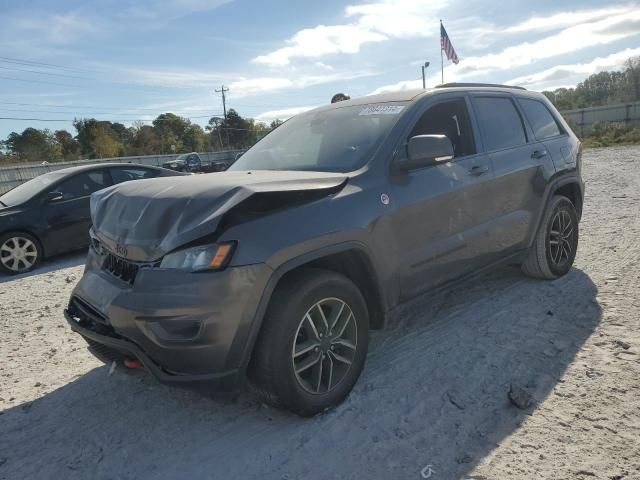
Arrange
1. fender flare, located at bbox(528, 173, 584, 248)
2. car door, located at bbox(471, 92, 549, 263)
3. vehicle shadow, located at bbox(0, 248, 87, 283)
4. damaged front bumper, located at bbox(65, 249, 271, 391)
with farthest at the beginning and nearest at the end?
vehicle shadow, located at bbox(0, 248, 87, 283), fender flare, located at bbox(528, 173, 584, 248), car door, located at bbox(471, 92, 549, 263), damaged front bumper, located at bbox(65, 249, 271, 391)

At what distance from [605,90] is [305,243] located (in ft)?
300

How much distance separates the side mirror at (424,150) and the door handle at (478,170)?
1.85 ft

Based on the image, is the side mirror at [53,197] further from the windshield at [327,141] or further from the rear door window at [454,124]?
the rear door window at [454,124]

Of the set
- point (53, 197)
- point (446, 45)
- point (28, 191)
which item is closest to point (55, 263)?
point (53, 197)

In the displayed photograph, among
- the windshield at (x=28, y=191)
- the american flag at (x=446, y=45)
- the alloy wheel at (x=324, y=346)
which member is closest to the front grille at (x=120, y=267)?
the alloy wheel at (x=324, y=346)

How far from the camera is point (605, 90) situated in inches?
3044

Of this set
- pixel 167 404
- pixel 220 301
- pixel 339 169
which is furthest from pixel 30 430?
pixel 339 169

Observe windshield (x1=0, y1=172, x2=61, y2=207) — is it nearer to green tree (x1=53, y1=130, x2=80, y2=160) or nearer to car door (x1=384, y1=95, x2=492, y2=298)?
car door (x1=384, y1=95, x2=492, y2=298)

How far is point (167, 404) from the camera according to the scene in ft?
9.86

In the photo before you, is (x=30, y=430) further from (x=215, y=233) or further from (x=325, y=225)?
(x=325, y=225)

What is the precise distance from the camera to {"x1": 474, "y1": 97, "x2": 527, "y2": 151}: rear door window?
13.0ft

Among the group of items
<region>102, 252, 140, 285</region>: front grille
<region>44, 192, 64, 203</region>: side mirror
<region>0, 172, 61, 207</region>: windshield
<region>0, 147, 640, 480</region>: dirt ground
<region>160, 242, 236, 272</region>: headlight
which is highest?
<region>0, 172, 61, 207</region>: windshield

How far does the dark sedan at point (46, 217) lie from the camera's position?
265 inches

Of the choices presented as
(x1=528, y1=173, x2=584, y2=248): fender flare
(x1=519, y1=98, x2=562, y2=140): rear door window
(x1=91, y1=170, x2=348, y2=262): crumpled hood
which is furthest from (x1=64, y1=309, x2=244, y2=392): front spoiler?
(x1=519, y1=98, x2=562, y2=140): rear door window
